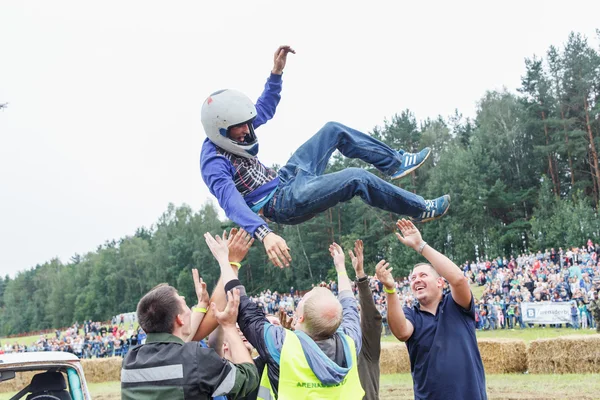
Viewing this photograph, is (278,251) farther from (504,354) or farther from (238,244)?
(504,354)

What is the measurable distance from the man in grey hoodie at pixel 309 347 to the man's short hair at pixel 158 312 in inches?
18.1

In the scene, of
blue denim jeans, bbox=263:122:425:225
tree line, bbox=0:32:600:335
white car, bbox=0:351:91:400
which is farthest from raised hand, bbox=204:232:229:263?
tree line, bbox=0:32:600:335

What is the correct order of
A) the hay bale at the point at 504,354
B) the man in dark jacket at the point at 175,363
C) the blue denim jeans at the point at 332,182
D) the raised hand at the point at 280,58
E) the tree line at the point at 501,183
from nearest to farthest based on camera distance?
the man in dark jacket at the point at 175,363 < the blue denim jeans at the point at 332,182 < the raised hand at the point at 280,58 < the hay bale at the point at 504,354 < the tree line at the point at 501,183

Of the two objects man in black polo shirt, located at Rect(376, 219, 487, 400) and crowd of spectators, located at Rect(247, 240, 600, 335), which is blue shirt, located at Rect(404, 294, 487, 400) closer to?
man in black polo shirt, located at Rect(376, 219, 487, 400)

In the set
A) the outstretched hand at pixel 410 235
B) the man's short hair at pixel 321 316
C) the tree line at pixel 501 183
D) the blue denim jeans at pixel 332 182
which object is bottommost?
the man's short hair at pixel 321 316

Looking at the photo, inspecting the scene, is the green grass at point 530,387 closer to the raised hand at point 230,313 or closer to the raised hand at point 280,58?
the raised hand at point 280,58

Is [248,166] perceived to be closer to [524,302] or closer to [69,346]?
[524,302]

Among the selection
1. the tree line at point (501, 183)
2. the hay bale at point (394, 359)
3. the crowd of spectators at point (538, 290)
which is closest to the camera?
the hay bale at point (394, 359)

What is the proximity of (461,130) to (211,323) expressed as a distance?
66634 millimetres

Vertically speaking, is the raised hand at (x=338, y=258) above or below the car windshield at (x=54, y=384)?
above

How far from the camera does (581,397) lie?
11.3m

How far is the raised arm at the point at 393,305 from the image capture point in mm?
4945

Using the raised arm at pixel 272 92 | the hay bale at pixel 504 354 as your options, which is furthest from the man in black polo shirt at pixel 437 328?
the hay bale at pixel 504 354

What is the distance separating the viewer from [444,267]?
500 cm
